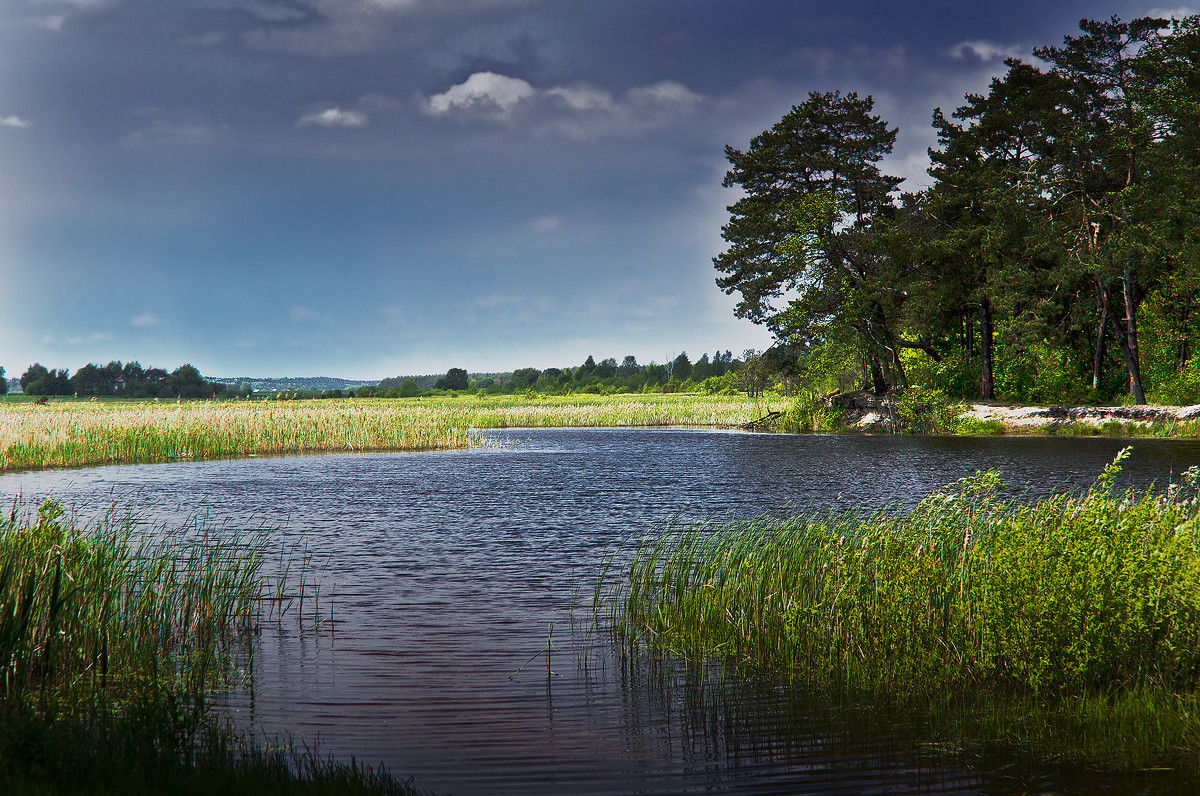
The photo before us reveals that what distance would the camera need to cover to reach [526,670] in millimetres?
8281

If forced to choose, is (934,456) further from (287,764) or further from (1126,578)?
(287,764)

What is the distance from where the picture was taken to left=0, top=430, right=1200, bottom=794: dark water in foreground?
5855mm

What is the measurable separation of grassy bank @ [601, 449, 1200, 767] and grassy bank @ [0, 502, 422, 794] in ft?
14.6

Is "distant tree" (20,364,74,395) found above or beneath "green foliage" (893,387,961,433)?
above

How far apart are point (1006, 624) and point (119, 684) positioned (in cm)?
829

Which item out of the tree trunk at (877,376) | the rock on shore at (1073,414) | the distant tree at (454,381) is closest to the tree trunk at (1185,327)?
the rock on shore at (1073,414)

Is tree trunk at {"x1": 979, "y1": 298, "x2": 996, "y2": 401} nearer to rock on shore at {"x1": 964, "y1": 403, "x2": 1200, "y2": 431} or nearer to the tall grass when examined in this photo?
rock on shore at {"x1": 964, "y1": 403, "x2": 1200, "y2": 431}

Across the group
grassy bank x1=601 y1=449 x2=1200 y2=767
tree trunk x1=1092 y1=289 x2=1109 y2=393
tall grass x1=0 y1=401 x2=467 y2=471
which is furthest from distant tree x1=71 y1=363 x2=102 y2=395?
grassy bank x1=601 y1=449 x2=1200 y2=767

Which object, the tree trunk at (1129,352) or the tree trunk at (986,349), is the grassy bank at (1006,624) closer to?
the tree trunk at (1129,352)

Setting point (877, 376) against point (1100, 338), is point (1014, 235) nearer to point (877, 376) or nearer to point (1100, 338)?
point (1100, 338)

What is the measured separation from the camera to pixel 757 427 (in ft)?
194

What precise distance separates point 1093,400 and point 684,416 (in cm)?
3326

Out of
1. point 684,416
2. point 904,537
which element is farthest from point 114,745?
point 684,416

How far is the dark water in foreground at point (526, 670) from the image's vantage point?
19.2 ft
